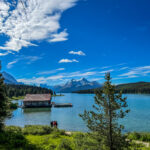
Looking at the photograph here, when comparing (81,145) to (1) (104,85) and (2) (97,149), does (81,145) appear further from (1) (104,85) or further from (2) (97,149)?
(1) (104,85)

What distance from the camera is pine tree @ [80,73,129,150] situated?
381 inches

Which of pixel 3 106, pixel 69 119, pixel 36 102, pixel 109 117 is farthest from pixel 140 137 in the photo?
pixel 36 102

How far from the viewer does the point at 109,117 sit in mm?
10078

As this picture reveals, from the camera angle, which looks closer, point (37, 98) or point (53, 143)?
point (53, 143)

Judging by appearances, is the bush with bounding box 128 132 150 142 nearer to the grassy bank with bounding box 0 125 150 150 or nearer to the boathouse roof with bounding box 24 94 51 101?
the grassy bank with bounding box 0 125 150 150

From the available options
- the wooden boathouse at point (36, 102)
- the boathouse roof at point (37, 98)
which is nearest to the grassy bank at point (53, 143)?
the wooden boathouse at point (36, 102)

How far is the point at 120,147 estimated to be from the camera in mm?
9531

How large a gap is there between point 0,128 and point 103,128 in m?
14.6

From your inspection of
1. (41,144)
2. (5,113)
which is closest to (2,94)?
(5,113)

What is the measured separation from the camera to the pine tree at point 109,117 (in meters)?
9.68

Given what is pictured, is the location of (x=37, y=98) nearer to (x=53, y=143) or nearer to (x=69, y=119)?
(x=69, y=119)

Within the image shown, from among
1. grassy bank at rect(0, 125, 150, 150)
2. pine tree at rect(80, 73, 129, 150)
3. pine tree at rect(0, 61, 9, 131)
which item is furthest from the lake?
pine tree at rect(80, 73, 129, 150)

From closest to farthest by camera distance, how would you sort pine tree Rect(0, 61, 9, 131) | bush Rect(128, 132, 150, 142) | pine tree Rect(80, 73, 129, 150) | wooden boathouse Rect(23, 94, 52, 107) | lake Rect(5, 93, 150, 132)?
pine tree Rect(80, 73, 129, 150)
bush Rect(128, 132, 150, 142)
pine tree Rect(0, 61, 9, 131)
lake Rect(5, 93, 150, 132)
wooden boathouse Rect(23, 94, 52, 107)

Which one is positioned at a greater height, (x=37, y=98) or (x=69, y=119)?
(x=37, y=98)
